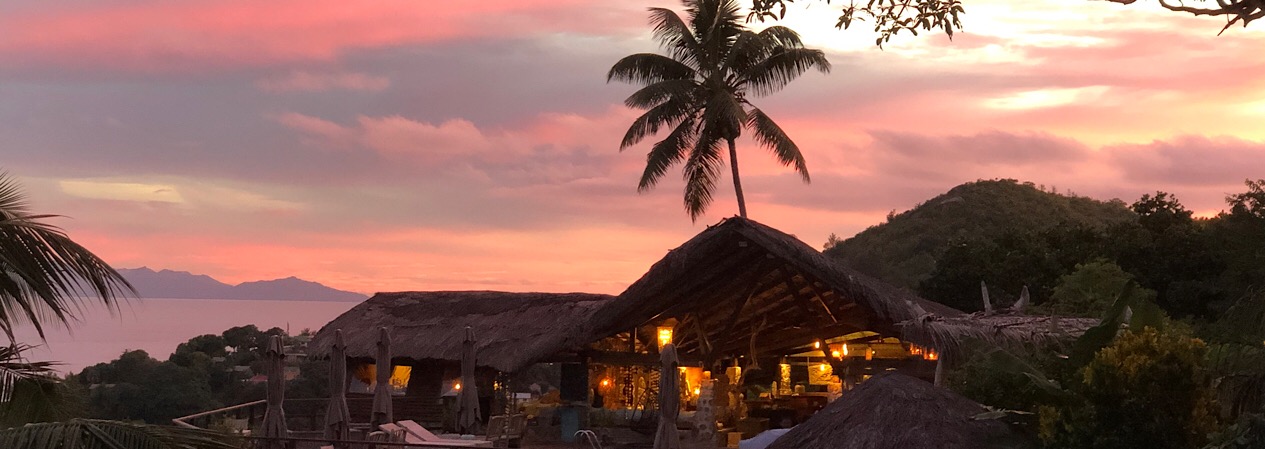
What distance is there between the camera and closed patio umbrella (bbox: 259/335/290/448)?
13.5m

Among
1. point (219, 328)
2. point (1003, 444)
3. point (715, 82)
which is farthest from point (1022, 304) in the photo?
point (219, 328)

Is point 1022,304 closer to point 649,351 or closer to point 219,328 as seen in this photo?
point 649,351

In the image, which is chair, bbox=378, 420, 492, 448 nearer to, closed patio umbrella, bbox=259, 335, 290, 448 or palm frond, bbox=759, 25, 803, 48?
closed patio umbrella, bbox=259, 335, 290, 448

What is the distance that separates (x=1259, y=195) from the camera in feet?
85.4

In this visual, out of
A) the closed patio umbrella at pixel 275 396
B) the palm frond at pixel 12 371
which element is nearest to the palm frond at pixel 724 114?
the closed patio umbrella at pixel 275 396

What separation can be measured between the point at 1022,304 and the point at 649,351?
611 cm

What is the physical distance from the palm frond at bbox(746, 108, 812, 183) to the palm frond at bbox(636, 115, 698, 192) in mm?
1485

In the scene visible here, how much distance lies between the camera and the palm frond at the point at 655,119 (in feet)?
88.0

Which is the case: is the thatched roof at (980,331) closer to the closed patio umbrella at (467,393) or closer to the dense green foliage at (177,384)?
the closed patio umbrella at (467,393)

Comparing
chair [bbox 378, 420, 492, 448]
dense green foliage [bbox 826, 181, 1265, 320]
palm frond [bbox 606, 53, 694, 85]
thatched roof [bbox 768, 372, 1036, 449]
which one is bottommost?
chair [bbox 378, 420, 492, 448]

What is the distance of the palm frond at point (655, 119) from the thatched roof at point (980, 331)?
13128 mm

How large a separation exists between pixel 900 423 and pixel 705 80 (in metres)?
17.1

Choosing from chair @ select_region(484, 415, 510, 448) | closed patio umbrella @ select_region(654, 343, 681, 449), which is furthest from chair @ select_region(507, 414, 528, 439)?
closed patio umbrella @ select_region(654, 343, 681, 449)

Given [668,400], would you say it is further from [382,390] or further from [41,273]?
[41,273]
